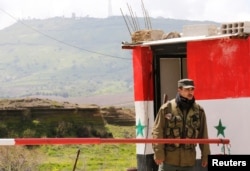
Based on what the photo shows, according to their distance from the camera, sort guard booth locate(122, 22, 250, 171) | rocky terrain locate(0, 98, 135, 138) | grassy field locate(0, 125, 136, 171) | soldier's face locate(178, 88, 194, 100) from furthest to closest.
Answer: rocky terrain locate(0, 98, 135, 138) → grassy field locate(0, 125, 136, 171) → guard booth locate(122, 22, 250, 171) → soldier's face locate(178, 88, 194, 100)

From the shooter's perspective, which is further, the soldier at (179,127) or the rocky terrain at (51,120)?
the rocky terrain at (51,120)

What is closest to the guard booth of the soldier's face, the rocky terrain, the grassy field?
the grassy field

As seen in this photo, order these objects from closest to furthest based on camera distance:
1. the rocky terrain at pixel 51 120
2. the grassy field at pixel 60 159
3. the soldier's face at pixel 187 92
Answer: the soldier's face at pixel 187 92 → the grassy field at pixel 60 159 → the rocky terrain at pixel 51 120

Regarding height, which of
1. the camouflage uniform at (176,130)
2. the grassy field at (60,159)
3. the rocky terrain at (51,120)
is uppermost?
the camouflage uniform at (176,130)

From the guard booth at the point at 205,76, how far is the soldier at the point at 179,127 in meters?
1.44

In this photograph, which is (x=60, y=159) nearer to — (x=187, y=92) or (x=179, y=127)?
(x=179, y=127)

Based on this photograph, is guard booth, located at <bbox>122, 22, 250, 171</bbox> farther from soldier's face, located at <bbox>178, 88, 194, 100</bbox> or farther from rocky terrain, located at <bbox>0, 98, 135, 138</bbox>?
rocky terrain, located at <bbox>0, 98, 135, 138</bbox>

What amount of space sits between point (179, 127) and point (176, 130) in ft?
0.18

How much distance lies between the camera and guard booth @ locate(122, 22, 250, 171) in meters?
11.6

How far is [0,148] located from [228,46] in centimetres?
865

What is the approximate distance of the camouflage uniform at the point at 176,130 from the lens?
991 centimetres

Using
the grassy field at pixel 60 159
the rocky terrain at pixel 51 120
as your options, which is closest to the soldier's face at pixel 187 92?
the grassy field at pixel 60 159

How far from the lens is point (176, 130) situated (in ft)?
32.9

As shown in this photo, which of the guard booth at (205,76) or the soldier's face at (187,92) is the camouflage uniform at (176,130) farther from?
the guard booth at (205,76)
